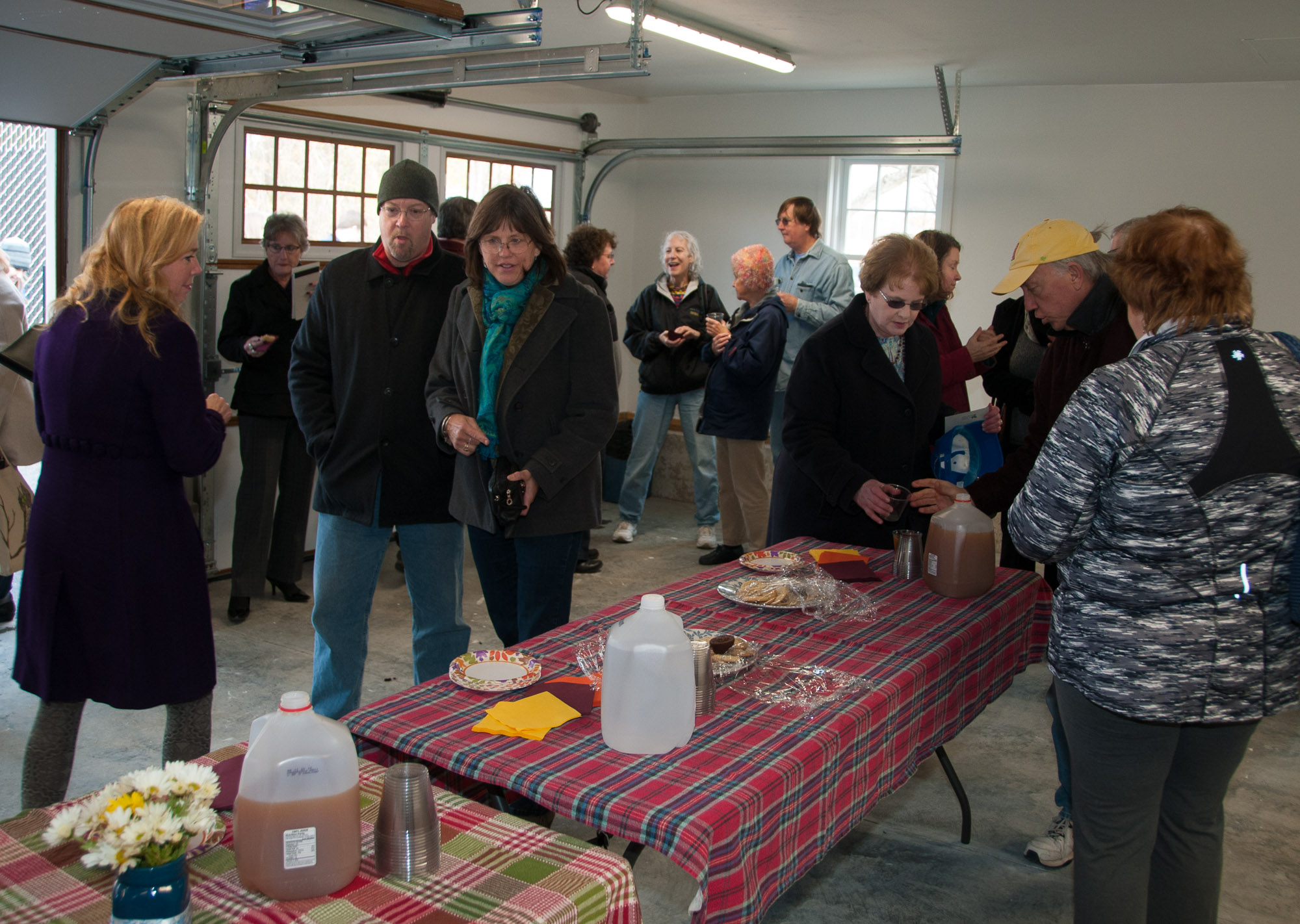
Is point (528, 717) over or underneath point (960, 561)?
underneath

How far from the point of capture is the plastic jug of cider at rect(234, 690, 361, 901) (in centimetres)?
115

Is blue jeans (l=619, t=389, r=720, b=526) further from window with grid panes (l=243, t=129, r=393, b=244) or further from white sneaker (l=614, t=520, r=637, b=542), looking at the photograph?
window with grid panes (l=243, t=129, r=393, b=244)

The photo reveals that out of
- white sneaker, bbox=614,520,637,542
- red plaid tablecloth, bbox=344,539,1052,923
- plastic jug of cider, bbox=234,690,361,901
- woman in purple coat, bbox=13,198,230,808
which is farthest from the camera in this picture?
white sneaker, bbox=614,520,637,542

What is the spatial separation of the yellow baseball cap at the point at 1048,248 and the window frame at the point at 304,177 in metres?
3.73

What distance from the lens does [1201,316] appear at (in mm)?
1592

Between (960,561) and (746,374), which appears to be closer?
(960,561)

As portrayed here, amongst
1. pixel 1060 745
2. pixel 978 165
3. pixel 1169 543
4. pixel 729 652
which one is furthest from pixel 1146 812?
pixel 978 165

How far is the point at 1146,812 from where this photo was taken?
66.5 inches

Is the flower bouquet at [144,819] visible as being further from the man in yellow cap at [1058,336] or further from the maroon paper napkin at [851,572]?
the man in yellow cap at [1058,336]

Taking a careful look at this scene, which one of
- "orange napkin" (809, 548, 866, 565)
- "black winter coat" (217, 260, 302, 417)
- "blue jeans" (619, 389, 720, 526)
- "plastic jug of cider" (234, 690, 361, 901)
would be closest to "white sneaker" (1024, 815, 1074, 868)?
"orange napkin" (809, 548, 866, 565)

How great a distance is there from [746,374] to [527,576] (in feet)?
8.22

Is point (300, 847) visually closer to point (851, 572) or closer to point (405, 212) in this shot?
point (851, 572)

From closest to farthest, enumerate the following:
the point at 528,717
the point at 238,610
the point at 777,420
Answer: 1. the point at 528,717
2. the point at 238,610
3. the point at 777,420

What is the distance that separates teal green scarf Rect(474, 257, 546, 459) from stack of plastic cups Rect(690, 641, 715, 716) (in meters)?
1.04
